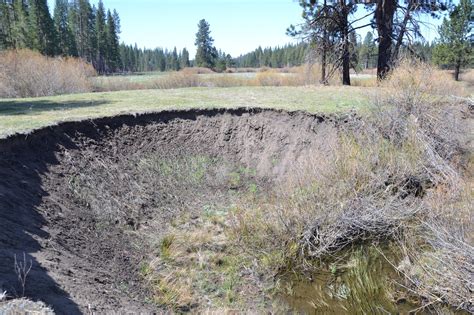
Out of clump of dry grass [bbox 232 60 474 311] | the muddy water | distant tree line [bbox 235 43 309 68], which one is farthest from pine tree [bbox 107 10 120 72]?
the muddy water

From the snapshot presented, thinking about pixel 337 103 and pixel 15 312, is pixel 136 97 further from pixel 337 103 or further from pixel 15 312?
pixel 15 312

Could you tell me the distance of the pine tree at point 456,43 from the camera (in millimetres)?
33750

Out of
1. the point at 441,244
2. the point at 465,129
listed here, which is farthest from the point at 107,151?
the point at 465,129

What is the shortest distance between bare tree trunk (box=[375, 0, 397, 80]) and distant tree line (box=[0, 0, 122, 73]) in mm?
34705

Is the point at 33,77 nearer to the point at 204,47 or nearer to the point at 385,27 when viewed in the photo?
the point at 385,27

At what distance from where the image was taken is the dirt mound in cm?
484

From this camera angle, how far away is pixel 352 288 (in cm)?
618

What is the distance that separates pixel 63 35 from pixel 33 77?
36218 millimetres

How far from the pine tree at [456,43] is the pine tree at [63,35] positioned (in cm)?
4312

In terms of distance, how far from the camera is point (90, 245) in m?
6.32

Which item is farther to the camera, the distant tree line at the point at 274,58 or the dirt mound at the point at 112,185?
the distant tree line at the point at 274,58

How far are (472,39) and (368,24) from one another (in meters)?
24.8

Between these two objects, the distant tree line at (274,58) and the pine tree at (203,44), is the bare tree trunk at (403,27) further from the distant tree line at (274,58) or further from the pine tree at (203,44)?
the distant tree line at (274,58)

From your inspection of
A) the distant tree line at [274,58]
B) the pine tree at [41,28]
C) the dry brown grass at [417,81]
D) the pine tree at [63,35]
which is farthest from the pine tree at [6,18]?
the distant tree line at [274,58]
